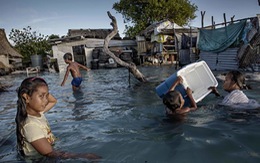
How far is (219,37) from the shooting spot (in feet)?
42.4

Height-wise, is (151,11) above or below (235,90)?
above

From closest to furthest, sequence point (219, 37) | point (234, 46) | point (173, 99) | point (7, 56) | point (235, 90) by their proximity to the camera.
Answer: point (173, 99)
point (235, 90)
point (234, 46)
point (219, 37)
point (7, 56)

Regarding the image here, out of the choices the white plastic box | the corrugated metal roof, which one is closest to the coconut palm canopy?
the corrugated metal roof

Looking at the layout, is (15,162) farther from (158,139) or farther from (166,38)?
(166,38)

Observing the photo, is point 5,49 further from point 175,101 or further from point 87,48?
point 175,101

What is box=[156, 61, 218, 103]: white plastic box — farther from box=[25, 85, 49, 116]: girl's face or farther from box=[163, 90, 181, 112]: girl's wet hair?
box=[25, 85, 49, 116]: girl's face

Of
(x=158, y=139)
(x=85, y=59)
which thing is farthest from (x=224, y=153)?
(x=85, y=59)

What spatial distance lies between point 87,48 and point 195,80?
21.8 meters

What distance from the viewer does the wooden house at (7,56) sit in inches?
961

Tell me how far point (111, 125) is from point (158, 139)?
47.6 inches

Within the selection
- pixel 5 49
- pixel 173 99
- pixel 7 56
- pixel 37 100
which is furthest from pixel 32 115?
pixel 7 56

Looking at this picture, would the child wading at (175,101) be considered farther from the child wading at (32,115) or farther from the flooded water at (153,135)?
the child wading at (32,115)

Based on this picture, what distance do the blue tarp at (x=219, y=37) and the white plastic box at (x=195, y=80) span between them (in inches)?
292

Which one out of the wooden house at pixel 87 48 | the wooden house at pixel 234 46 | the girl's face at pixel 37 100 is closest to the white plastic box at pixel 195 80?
the girl's face at pixel 37 100
